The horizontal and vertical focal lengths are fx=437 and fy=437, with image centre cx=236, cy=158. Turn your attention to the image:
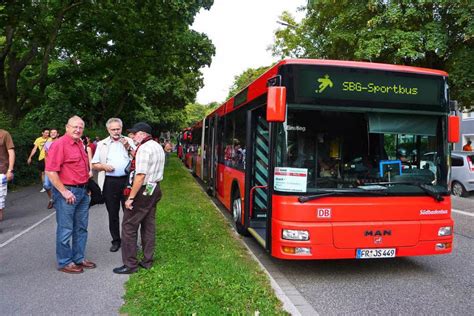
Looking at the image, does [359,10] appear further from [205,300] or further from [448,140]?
[205,300]

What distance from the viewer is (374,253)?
217 inches

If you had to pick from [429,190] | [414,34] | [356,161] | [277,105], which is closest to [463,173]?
[414,34]

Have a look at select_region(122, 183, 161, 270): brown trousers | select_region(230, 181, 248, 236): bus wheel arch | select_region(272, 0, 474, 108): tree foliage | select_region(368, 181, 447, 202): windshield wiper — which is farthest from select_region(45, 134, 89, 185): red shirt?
select_region(272, 0, 474, 108): tree foliage

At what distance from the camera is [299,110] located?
557 centimetres

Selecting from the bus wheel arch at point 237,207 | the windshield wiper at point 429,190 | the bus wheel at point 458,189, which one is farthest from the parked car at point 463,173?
the windshield wiper at point 429,190

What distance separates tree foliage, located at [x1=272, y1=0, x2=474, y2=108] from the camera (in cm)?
1630

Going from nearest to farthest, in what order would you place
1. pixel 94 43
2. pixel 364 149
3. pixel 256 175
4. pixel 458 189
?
pixel 364 149, pixel 256 175, pixel 458 189, pixel 94 43

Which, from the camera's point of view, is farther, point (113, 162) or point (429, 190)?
point (113, 162)

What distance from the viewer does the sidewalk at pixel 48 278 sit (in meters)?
4.40

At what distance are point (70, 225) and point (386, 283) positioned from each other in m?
4.10

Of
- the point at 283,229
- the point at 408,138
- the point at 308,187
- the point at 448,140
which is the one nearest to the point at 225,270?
the point at 283,229

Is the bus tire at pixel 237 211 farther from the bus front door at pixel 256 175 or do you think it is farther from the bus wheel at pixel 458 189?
the bus wheel at pixel 458 189

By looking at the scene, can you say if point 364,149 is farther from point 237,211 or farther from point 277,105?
point 237,211

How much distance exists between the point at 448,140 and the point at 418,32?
12.4m
